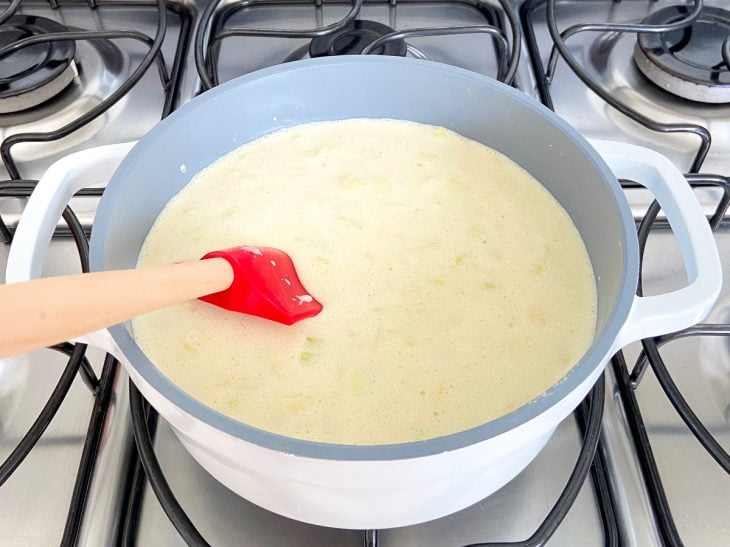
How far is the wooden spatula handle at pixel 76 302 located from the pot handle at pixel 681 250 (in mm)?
323

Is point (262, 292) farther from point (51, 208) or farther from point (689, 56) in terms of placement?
Result: point (689, 56)

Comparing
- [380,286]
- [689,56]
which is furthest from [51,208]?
[689,56]

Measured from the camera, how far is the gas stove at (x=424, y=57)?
61cm

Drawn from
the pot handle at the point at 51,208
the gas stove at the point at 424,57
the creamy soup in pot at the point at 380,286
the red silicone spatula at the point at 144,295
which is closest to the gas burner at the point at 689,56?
the gas stove at the point at 424,57

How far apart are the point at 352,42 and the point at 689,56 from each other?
16.5 inches

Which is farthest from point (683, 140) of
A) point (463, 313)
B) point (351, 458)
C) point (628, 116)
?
point (351, 458)

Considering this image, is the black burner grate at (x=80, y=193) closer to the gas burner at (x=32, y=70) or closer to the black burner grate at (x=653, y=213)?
the gas burner at (x=32, y=70)

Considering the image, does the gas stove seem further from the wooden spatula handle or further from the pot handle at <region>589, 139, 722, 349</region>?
the pot handle at <region>589, 139, 722, 349</region>

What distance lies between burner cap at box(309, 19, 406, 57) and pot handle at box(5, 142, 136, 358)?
351 millimetres

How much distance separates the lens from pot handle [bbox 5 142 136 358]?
20.9 inches

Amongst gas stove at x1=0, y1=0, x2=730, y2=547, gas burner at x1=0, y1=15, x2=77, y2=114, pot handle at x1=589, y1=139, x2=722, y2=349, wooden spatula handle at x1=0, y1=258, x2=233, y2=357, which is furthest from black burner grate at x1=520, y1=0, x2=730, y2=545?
gas burner at x1=0, y1=15, x2=77, y2=114

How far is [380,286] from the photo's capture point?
2.30ft

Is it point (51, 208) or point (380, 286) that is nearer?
point (51, 208)

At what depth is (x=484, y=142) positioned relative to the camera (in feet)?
2.63
